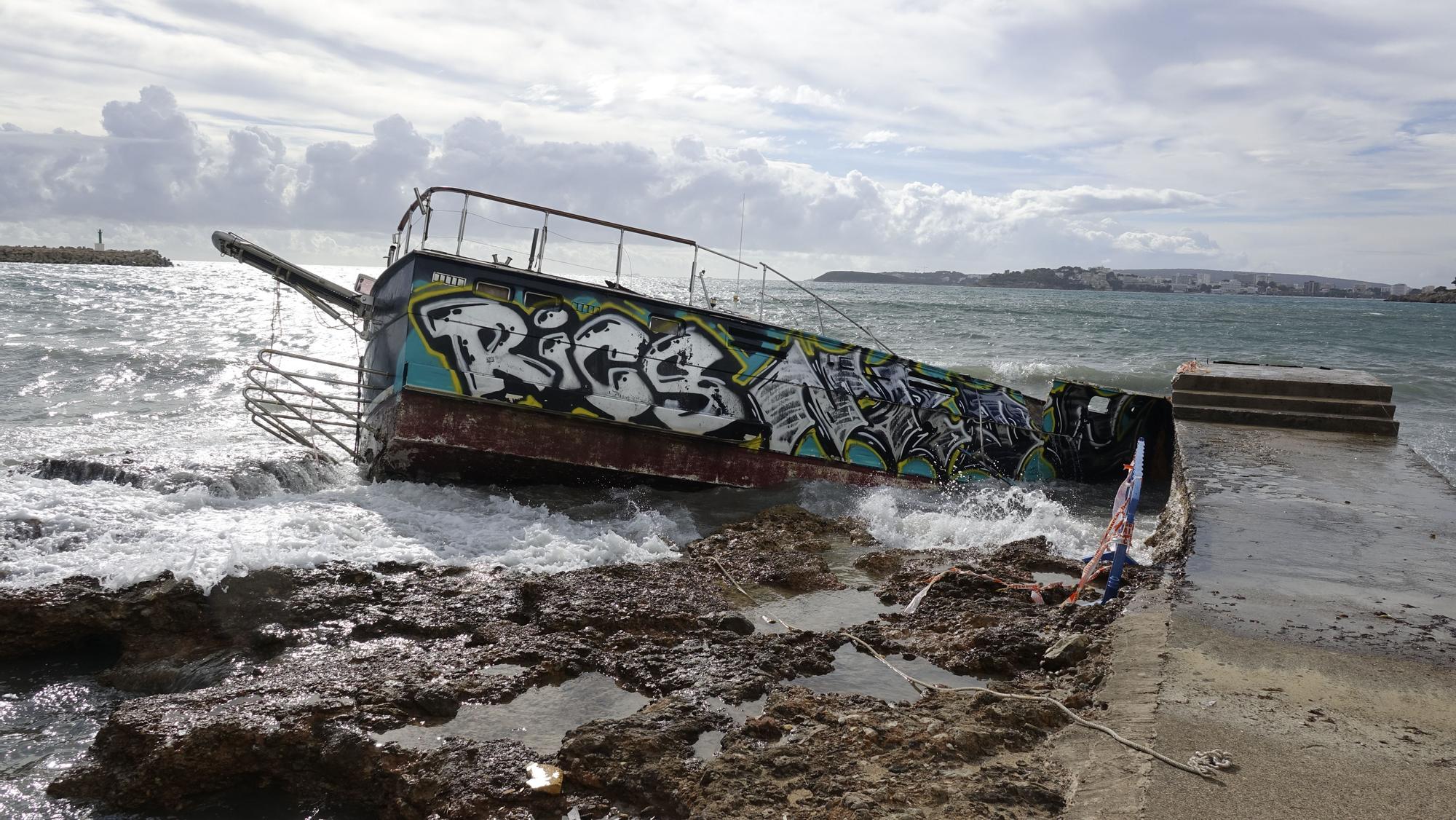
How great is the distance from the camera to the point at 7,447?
12.7 m

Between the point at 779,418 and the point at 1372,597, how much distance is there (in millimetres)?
7091

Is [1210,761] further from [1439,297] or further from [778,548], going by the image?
[1439,297]

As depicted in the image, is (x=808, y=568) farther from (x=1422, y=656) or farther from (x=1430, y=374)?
(x=1430, y=374)

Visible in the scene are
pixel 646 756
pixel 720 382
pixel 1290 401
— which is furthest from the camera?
pixel 1290 401

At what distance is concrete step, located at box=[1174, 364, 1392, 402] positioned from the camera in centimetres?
1237

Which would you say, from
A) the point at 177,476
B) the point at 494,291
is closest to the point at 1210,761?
the point at 494,291

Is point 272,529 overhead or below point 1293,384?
below

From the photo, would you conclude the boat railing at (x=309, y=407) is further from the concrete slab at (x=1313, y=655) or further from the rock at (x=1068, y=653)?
the concrete slab at (x=1313, y=655)

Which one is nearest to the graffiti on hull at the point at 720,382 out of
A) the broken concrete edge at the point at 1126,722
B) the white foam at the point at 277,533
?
the white foam at the point at 277,533

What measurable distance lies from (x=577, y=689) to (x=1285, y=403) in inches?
441

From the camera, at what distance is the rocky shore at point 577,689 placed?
13.5 ft

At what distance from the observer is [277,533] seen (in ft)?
24.9

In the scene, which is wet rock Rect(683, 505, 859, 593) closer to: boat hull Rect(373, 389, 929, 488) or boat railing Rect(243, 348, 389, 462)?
boat hull Rect(373, 389, 929, 488)

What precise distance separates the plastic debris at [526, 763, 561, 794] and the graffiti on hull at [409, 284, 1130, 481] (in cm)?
678
